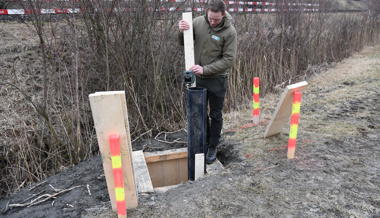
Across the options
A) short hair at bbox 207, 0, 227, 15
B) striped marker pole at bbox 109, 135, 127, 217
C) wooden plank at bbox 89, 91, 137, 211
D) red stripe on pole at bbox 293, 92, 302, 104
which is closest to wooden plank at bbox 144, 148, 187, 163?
wooden plank at bbox 89, 91, 137, 211

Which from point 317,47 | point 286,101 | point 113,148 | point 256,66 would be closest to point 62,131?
point 113,148

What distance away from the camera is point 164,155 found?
12.5ft

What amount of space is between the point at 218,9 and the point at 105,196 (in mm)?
2285

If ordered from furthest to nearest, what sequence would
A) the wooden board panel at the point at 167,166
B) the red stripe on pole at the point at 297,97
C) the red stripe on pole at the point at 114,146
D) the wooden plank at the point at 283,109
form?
the wooden board panel at the point at 167,166 → the wooden plank at the point at 283,109 → the red stripe on pole at the point at 297,97 → the red stripe on pole at the point at 114,146

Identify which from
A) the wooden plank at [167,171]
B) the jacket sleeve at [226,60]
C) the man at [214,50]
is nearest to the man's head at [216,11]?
the man at [214,50]

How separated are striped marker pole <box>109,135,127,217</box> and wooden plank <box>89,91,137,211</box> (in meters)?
0.08

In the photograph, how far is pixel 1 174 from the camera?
12.4ft

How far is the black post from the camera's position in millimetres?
3037

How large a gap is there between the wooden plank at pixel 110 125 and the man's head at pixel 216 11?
1.37 m

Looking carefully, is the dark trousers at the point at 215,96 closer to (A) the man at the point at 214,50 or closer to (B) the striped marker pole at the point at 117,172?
(A) the man at the point at 214,50

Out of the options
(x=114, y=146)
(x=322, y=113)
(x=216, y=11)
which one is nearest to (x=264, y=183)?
(x=114, y=146)

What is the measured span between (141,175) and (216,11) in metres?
2.01

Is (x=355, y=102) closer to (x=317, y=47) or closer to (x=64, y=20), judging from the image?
(x=317, y=47)

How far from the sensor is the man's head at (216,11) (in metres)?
2.84
